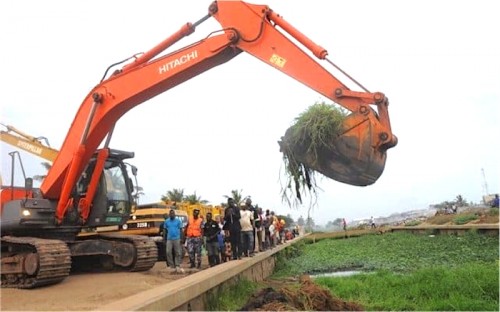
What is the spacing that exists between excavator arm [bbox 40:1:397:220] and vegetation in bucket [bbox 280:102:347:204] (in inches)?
13.4

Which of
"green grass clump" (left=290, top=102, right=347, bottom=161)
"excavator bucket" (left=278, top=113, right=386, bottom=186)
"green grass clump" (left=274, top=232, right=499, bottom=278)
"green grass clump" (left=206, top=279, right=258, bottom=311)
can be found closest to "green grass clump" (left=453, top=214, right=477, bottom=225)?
"green grass clump" (left=274, top=232, right=499, bottom=278)

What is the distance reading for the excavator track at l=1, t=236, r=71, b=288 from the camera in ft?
29.9

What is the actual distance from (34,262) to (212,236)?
15.2 ft

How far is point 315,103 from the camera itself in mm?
8828

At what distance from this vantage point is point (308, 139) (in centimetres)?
839

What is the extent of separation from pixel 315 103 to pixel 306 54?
915mm

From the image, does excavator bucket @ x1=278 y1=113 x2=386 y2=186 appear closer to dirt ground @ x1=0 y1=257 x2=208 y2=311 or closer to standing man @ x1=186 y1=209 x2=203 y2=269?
dirt ground @ x1=0 y1=257 x2=208 y2=311

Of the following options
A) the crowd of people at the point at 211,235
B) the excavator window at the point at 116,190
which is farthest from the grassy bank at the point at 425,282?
the excavator window at the point at 116,190

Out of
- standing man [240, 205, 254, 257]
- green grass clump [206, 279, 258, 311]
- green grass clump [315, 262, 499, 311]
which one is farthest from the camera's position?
standing man [240, 205, 254, 257]

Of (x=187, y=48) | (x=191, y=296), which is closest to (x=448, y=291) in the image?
(x=191, y=296)

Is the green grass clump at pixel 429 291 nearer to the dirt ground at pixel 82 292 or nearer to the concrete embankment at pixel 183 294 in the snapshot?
the concrete embankment at pixel 183 294

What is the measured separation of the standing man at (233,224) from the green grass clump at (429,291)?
247 cm

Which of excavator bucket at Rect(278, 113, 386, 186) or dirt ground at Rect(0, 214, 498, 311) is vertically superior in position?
excavator bucket at Rect(278, 113, 386, 186)

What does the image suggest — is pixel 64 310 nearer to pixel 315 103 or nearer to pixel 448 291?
pixel 315 103
